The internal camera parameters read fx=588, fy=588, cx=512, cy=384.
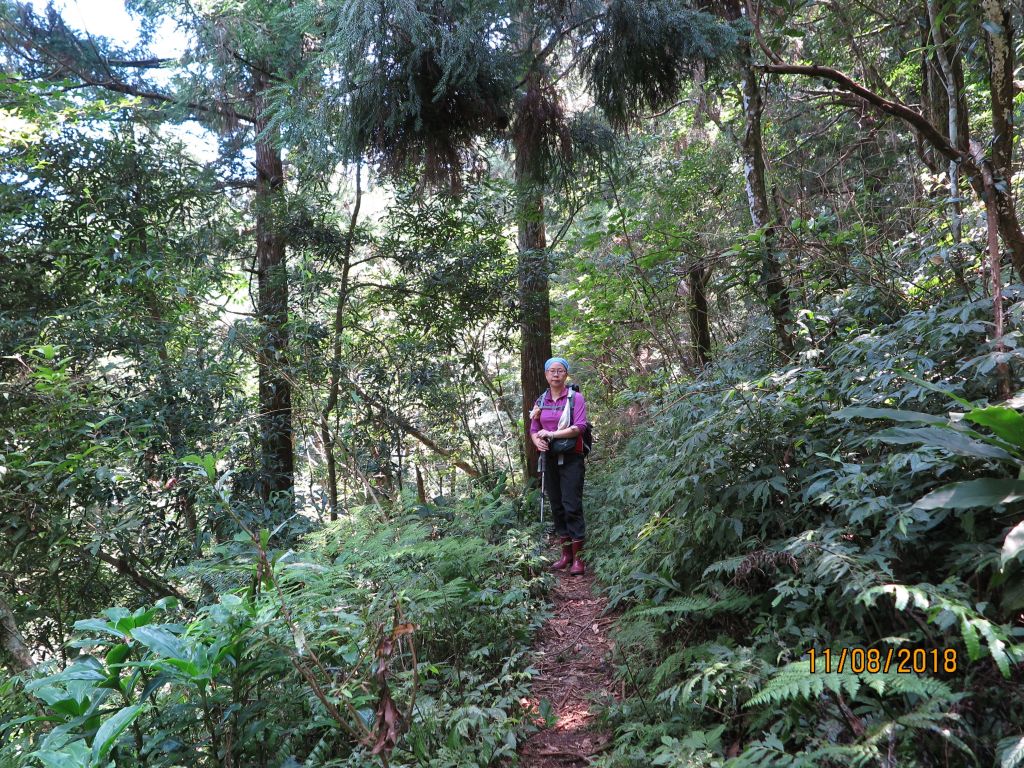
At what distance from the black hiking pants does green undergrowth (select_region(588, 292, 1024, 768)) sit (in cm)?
152

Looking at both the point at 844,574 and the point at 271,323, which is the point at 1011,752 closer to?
the point at 844,574

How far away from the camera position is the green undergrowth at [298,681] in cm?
237

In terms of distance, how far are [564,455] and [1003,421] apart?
372cm

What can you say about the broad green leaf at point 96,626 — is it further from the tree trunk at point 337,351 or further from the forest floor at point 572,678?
the tree trunk at point 337,351

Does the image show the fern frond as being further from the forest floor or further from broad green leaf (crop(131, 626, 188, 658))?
broad green leaf (crop(131, 626, 188, 658))

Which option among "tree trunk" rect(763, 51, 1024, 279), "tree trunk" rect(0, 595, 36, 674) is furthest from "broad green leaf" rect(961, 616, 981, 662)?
"tree trunk" rect(0, 595, 36, 674)

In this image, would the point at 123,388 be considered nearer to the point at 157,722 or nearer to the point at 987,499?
the point at 157,722

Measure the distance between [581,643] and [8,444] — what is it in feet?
15.6

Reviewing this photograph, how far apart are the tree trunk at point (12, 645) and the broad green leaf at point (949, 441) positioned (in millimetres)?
5372

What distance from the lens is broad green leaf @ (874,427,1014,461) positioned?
2.27m

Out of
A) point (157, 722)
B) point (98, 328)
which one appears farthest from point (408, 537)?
point (98, 328)

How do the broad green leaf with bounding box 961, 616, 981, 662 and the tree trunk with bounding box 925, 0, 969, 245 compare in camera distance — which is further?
the tree trunk with bounding box 925, 0, 969, 245

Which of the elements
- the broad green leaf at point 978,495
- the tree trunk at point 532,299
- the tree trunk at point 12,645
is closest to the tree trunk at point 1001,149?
the broad green leaf at point 978,495

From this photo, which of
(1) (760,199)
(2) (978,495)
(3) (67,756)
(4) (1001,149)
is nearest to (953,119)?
(4) (1001,149)
